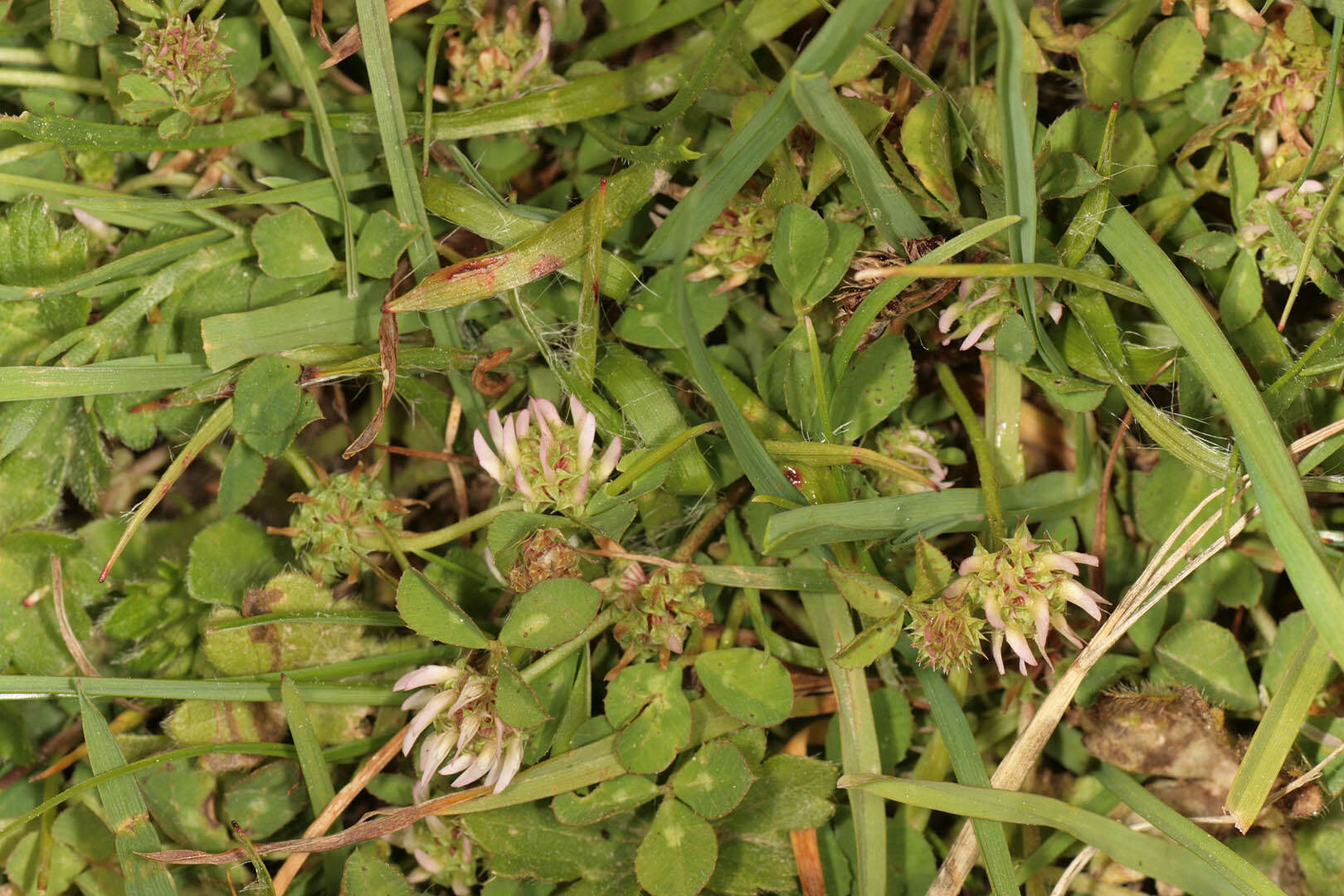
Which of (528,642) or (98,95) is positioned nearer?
(528,642)

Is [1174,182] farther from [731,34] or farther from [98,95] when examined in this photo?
[98,95]

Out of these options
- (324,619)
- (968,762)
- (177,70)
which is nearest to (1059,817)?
(968,762)

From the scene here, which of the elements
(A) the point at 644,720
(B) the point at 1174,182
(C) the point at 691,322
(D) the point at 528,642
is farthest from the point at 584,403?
(B) the point at 1174,182

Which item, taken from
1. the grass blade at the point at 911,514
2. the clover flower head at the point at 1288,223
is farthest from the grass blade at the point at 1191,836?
the clover flower head at the point at 1288,223

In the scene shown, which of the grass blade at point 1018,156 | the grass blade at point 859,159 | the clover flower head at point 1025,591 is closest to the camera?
the grass blade at point 1018,156

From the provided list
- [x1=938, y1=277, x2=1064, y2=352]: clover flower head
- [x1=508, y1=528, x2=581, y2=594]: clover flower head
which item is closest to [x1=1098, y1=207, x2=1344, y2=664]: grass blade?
[x1=938, y1=277, x2=1064, y2=352]: clover flower head

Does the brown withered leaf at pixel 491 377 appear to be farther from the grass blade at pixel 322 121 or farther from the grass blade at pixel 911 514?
the grass blade at pixel 911 514

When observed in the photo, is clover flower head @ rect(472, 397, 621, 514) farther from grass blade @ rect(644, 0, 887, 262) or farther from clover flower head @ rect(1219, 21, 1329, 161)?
clover flower head @ rect(1219, 21, 1329, 161)

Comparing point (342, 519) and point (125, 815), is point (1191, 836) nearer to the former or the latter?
point (342, 519)
